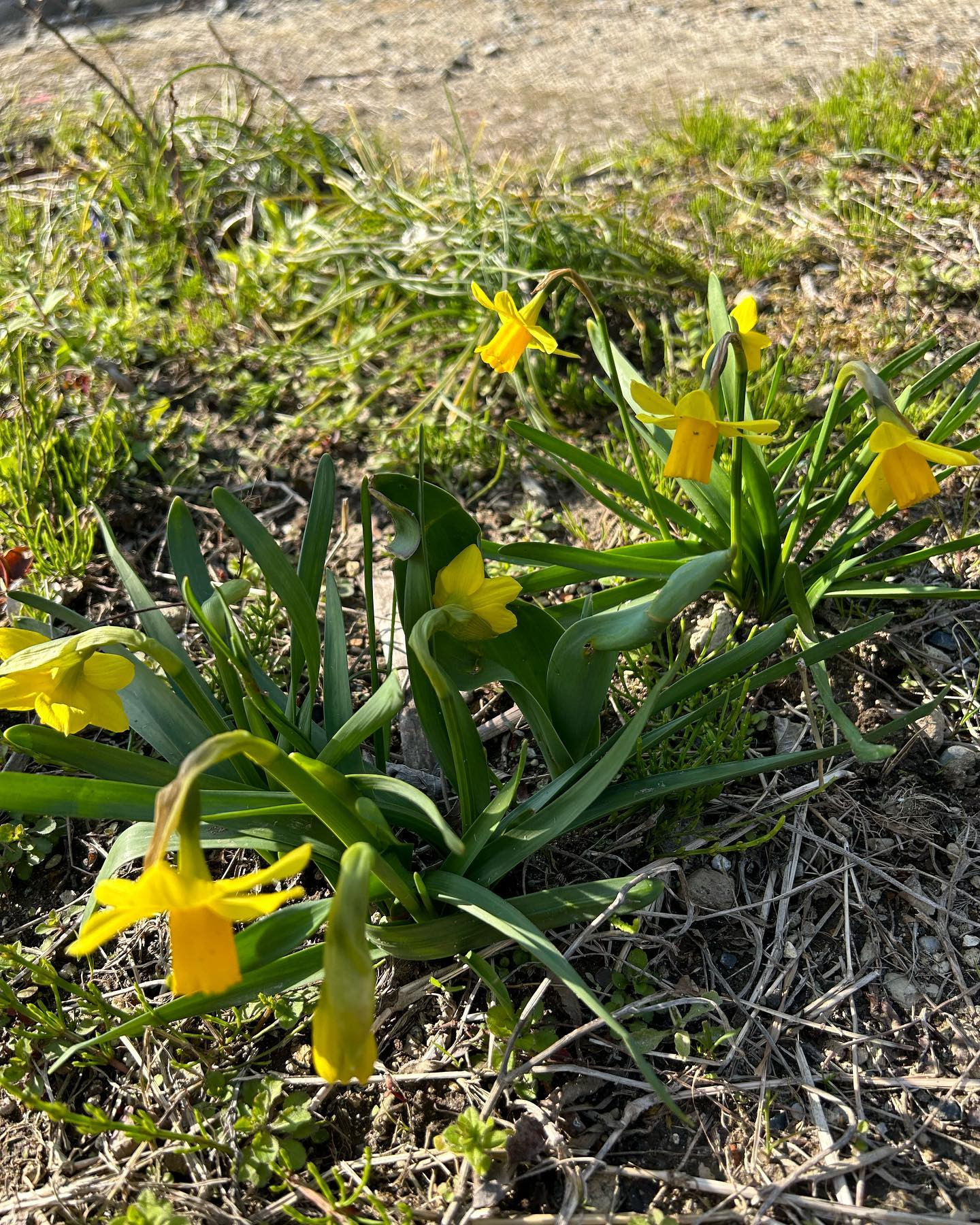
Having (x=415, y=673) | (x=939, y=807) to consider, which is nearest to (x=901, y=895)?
(x=939, y=807)

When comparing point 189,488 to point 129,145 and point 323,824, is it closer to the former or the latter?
point 323,824

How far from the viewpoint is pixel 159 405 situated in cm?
271

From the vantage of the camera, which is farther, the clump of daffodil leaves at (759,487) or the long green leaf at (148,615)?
the long green leaf at (148,615)

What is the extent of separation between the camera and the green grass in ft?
8.55

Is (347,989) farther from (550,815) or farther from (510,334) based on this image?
(510,334)

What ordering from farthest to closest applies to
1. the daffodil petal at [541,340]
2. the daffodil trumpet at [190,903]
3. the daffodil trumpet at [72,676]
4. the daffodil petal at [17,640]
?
the daffodil petal at [541,340] → the daffodil petal at [17,640] → the daffodil trumpet at [72,676] → the daffodil trumpet at [190,903]

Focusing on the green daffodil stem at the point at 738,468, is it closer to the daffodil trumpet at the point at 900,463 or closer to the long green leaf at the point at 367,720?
the daffodil trumpet at the point at 900,463

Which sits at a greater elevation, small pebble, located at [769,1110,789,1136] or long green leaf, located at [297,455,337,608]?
long green leaf, located at [297,455,337,608]

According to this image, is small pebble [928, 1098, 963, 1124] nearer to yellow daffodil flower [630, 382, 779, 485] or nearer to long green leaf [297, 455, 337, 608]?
yellow daffodil flower [630, 382, 779, 485]

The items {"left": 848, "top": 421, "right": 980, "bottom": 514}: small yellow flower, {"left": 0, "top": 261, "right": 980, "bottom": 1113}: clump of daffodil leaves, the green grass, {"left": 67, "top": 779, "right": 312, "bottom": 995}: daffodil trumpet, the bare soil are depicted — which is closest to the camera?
{"left": 67, "top": 779, "right": 312, "bottom": 995}: daffodil trumpet

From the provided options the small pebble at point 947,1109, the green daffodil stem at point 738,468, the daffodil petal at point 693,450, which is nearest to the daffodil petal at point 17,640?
the daffodil petal at point 693,450

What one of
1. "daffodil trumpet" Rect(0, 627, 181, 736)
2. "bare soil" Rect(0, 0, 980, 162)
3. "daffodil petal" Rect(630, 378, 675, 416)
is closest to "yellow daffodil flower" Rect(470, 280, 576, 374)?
"daffodil petal" Rect(630, 378, 675, 416)

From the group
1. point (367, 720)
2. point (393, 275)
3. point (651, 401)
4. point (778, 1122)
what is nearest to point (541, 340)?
point (651, 401)

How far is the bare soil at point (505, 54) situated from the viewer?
3.74m
